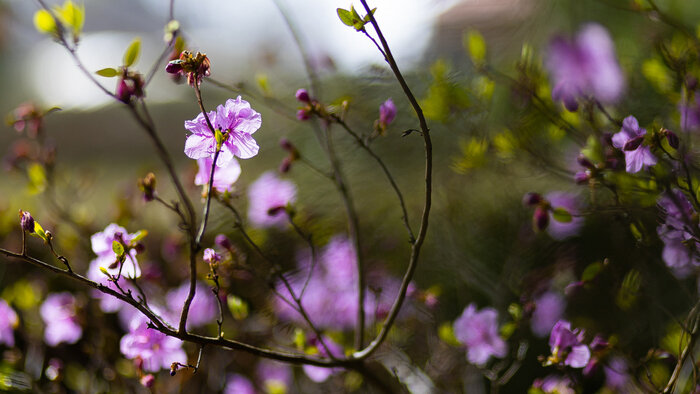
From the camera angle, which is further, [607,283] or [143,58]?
[143,58]

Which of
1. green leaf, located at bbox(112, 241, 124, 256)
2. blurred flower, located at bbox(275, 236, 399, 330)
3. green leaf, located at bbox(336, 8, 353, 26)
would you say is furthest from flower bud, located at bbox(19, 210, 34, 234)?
blurred flower, located at bbox(275, 236, 399, 330)

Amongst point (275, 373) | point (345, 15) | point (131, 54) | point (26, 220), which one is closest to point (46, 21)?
point (131, 54)

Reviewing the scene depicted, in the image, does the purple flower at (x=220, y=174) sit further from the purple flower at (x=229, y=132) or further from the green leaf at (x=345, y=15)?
the green leaf at (x=345, y=15)

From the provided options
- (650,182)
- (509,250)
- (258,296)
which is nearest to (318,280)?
(258,296)

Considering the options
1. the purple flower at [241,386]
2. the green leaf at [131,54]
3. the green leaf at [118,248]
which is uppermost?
the green leaf at [131,54]

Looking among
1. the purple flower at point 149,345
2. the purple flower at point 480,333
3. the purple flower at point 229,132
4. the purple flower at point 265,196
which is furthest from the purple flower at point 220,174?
the purple flower at point 480,333

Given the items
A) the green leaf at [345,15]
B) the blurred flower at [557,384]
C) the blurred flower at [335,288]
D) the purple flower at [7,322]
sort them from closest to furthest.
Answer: the green leaf at [345,15] → the blurred flower at [557,384] → the purple flower at [7,322] → the blurred flower at [335,288]

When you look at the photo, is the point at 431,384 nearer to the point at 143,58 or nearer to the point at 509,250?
the point at 509,250
